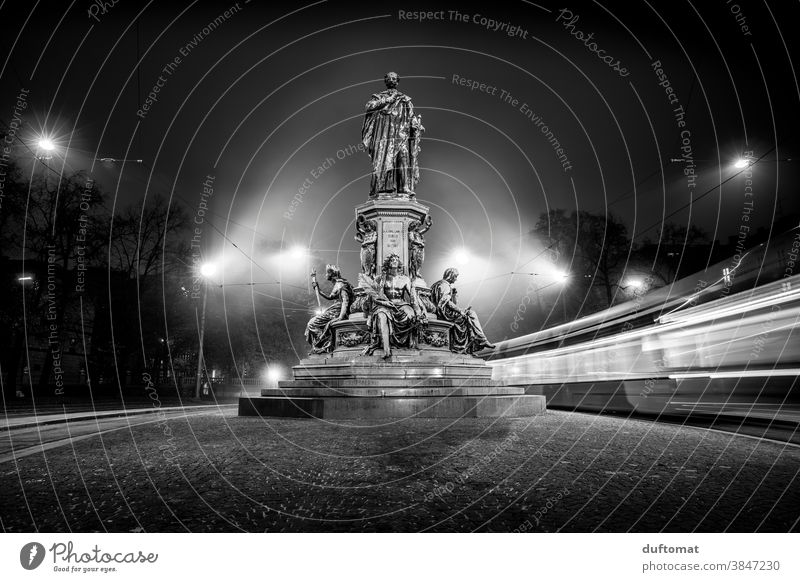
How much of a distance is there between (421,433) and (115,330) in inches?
990

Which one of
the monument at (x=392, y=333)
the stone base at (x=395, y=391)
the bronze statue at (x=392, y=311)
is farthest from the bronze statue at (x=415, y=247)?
the stone base at (x=395, y=391)

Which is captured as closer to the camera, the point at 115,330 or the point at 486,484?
the point at 486,484

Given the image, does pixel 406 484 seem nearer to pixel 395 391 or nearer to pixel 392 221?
pixel 395 391

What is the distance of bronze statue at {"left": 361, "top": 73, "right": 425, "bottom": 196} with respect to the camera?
1378cm

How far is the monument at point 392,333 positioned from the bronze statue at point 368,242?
0.03 m

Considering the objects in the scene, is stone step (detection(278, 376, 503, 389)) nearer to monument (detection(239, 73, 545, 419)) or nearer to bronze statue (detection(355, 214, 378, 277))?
monument (detection(239, 73, 545, 419))

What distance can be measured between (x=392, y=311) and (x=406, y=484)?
742 centimetres

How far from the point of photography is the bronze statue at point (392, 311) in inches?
422

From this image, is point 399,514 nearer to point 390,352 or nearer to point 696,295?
point 390,352

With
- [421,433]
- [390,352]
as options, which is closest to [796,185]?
[390,352]

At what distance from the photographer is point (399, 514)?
3025 mm

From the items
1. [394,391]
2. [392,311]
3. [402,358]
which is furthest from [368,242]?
[394,391]

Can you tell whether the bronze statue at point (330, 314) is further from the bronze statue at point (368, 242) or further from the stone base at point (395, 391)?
the bronze statue at point (368, 242)

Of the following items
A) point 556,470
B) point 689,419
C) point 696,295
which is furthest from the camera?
point 696,295
